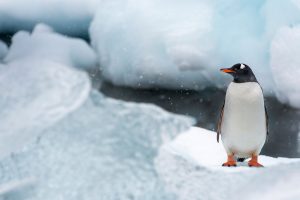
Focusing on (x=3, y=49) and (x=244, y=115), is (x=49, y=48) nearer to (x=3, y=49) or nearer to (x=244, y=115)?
(x=3, y=49)

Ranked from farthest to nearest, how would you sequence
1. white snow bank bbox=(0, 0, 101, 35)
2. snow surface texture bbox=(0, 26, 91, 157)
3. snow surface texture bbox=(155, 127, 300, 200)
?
snow surface texture bbox=(0, 26, 91, 157), white snow bank bbox=(0, 0, 101, 35), snow surface texture bbox=(155, 127, 300, 200)

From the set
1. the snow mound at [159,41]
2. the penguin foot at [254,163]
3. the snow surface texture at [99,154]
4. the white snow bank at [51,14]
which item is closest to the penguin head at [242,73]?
the penguin foot at [254,163]

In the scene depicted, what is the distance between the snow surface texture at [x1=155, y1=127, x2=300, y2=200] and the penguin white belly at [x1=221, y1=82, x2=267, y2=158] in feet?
0.31

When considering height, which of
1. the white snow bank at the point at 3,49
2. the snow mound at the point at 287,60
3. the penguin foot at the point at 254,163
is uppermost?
the snow mound at the point at 287,60

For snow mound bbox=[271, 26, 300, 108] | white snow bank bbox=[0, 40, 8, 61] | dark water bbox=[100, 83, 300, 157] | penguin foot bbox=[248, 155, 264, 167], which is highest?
snow mound bbox=[271, 26, 300, 108]

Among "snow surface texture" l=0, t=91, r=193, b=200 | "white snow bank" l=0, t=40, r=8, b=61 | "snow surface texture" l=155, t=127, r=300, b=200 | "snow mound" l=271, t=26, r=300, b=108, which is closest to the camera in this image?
"snow surface texture" l=155, t=127, r=300, b=200

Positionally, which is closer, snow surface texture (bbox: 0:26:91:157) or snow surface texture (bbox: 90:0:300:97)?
snow surface texture (bbox: 90:0:300:97)

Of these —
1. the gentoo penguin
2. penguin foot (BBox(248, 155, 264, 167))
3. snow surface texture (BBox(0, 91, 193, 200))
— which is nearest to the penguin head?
the gentoo penguin

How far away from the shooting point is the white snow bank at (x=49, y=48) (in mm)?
4441

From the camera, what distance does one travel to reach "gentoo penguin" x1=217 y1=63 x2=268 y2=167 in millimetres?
2316

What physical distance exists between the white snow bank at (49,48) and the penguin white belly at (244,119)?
2.11 metres

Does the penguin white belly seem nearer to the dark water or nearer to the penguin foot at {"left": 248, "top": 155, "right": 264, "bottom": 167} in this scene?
the penguin foot at {"left": 248, "top": 155, "right": 264, "bottom": 167}

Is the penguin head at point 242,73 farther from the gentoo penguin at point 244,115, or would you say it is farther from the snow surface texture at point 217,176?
the snow surface texture at point 217,176

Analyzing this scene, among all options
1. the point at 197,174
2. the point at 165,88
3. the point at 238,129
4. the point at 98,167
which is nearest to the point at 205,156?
the point at 197,174
